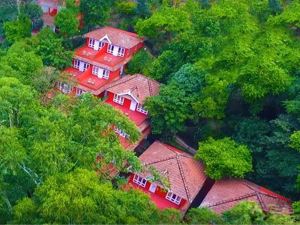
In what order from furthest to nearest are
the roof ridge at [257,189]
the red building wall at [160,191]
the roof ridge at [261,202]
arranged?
the red building wall at [160,191] < the roof ridge at [257,189] < the roof ridge at [261,202]

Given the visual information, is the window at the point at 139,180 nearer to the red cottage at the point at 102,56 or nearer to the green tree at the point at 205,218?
the green tree at the point at 205,218

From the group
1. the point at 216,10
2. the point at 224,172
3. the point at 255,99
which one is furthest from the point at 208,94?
the point at 216,10

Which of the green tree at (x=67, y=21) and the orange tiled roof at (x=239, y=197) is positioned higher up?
the green tree at (x=67, y=21)

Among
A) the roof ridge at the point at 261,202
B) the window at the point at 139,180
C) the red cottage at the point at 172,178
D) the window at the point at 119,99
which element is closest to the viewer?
the roof ridge at the point at 261,202

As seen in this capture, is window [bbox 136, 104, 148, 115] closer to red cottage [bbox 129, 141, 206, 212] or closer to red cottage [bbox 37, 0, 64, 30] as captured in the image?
red cottage [bbox 129, 141, 206, 212]

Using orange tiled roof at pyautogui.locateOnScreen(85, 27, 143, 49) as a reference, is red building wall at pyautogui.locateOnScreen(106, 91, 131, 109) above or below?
below

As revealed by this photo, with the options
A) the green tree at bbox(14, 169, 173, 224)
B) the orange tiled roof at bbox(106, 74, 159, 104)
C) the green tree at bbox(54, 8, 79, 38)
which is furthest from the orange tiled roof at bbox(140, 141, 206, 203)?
the green tree at bbox(54, 8, 79, 38)

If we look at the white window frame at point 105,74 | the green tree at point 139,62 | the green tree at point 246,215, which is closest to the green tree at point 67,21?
the white window frame at point 105,74
